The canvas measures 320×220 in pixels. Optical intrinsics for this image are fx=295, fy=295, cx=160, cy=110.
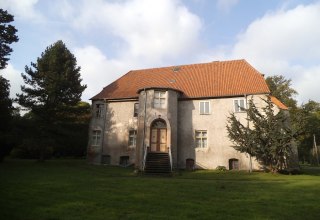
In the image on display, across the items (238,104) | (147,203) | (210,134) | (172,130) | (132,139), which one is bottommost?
(147,203)

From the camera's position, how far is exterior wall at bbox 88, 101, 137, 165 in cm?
2934

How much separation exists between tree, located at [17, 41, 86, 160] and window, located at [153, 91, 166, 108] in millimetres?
7551

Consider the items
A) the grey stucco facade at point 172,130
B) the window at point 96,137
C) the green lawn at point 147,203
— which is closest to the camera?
the green lawn at point 147,203

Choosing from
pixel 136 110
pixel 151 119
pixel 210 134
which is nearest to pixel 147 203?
pixel 151 119

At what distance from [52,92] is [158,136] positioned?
34.9 feet

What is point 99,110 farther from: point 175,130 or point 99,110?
point 175,130

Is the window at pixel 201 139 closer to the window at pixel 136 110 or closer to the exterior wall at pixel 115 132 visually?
the exterior wall at pixel 115 132

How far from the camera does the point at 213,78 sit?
30500mm

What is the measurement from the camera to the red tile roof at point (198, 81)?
92.9 ft

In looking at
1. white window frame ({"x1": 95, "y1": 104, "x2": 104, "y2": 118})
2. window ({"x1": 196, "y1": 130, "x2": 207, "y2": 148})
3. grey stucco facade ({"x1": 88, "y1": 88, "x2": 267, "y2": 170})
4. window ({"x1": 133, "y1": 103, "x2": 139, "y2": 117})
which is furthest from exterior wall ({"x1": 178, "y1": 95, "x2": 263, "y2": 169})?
white window frame ({"x1": 95, "y1": 104, "x2": 104, "y2": 118})

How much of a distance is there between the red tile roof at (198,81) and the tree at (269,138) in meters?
4.50

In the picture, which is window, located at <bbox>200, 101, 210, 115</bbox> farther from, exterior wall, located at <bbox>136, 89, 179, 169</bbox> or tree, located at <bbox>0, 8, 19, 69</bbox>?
tree, located at <bbox>0, 8, 19, 69</bbox>

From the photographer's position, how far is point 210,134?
27.6 metres

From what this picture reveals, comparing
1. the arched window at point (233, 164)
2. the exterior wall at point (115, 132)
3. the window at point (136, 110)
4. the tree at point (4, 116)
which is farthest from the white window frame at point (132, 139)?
the tree at point (4, 116)
